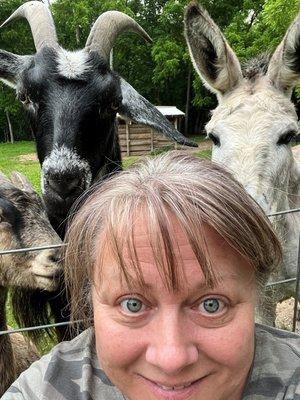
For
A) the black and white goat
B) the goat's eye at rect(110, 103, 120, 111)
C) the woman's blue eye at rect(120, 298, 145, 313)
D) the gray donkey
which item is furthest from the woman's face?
the goat's eye at rect(110, 103, 120, 111)

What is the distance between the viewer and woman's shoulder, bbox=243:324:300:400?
177 cm

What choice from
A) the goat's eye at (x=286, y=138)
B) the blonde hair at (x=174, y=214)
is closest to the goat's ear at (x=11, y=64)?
the goat's eye at (x=286, y=138)

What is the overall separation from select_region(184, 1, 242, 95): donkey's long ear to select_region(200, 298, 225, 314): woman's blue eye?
268 centimetres

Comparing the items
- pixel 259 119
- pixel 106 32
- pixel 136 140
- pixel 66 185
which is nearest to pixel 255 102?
pixel 259 119

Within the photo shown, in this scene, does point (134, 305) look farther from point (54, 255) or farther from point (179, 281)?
point (54, 255)

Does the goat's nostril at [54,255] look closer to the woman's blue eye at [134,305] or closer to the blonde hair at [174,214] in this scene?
the blonde hair at [174,214]

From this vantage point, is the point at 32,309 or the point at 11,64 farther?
the point at 11,64

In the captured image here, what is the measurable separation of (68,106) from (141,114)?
1.19 m

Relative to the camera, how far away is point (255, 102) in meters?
3.67

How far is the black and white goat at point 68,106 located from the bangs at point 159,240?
2.66 metres

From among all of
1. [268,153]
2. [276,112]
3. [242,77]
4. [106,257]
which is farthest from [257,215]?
[242,77]

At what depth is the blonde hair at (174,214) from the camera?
5.03ft

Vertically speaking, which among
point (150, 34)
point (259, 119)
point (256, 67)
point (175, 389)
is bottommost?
point (175, 389)

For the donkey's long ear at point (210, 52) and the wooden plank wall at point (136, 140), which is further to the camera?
the wooden plank wall at point (136, 140)
